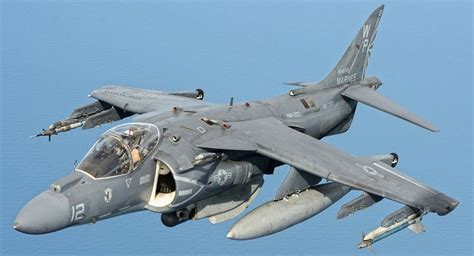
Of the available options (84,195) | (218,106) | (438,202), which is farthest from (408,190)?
(84,195)

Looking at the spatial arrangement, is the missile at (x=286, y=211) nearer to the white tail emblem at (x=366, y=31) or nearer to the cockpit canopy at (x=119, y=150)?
the cockpit canopy at (x=119, y=150)

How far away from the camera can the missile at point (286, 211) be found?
18.2 metres

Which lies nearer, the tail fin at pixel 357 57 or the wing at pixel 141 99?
the wing at pixel 141 99

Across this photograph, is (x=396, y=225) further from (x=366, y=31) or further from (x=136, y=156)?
(x=366, y=31)

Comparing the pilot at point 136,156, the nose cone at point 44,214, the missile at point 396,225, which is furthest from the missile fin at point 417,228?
the nose cone at point 44,214

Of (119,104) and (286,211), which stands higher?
(119,104)

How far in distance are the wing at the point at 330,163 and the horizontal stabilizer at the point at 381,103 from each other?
2795 mm

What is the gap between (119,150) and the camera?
59.2 feet

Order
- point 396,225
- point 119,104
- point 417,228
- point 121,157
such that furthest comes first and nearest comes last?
point 119,104
point 417,228
point 396,225
point 121,157

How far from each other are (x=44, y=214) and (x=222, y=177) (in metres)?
3.88

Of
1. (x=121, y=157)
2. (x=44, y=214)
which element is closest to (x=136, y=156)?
(x=121, y=157)

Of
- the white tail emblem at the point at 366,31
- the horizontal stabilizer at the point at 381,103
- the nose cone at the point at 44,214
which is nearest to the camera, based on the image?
the nose cone at the point at 44,214

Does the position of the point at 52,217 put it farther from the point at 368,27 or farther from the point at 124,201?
the point at 368,27

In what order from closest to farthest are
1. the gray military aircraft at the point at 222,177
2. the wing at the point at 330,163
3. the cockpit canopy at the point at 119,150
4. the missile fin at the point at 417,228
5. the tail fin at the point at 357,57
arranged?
the gray military aircraft at the point at 222,177 → the cockpit canopy at the point at 119,150 → the wing at the point at 330,163 → the missile fin at the point at 417,228 → the tail fin at the point at 357,57
